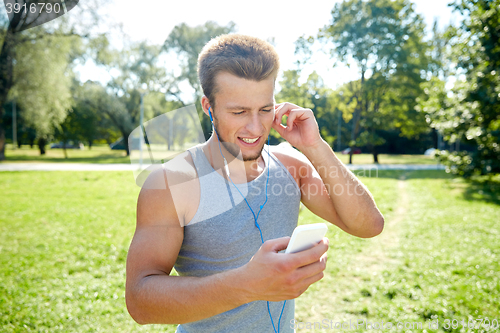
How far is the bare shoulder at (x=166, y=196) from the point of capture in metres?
1.20

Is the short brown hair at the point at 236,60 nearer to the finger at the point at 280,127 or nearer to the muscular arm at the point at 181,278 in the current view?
the finger at the point at 280,127

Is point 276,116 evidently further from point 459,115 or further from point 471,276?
point 459,115

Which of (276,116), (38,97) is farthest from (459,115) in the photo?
(38,97)

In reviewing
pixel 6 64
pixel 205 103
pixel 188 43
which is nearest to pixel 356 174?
pixel 205 103

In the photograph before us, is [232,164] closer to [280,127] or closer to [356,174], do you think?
[280,127]

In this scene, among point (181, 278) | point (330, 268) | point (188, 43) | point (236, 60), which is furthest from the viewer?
point (188, 43)

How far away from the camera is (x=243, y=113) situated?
152 centimetres

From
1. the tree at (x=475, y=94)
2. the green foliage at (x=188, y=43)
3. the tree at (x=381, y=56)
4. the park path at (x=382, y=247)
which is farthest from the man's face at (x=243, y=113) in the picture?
the tree at (x=381, y=56)

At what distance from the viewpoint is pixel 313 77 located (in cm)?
580

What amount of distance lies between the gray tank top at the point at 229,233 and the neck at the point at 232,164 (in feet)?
0.14

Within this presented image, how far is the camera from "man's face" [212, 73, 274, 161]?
147 cm

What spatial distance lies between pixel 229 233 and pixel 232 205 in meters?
0.13

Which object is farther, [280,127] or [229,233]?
[280,127]

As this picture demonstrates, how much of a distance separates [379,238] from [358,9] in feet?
47.8
